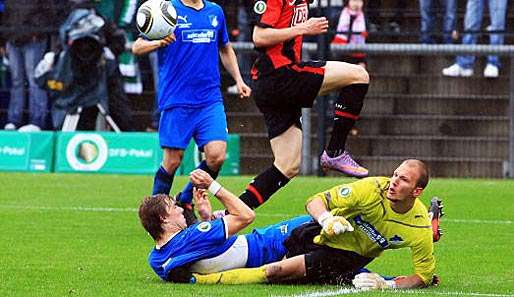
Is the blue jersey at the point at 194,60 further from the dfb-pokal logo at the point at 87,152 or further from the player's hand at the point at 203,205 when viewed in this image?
the dfb-pokal logo at the point at 87,152

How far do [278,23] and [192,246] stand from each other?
111 inches

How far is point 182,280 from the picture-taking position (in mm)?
9602

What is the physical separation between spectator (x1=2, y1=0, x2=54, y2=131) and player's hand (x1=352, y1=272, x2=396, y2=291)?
14.7 meters

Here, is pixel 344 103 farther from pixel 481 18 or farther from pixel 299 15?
pixel 481 18

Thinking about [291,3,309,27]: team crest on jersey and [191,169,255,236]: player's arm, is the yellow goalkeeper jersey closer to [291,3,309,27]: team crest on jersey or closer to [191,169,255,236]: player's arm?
[191,169,255,236]: player's arm

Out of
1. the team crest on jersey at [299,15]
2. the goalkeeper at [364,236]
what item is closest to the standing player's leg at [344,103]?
the team crest on jersey at [299,15]

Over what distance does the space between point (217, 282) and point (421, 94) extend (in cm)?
1475

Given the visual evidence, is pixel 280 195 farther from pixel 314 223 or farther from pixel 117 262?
pixel 314 223

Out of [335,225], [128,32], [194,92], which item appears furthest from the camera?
[128,32]

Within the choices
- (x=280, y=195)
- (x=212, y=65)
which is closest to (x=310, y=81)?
(x=212, y=65)

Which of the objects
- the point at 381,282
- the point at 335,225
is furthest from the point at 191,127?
the point at 335,225

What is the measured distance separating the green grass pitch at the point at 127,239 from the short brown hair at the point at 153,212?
0.39 metres

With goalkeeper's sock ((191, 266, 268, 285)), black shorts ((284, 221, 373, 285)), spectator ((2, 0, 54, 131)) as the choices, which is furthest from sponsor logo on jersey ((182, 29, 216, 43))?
spectator ((2, 0, 54, 131))

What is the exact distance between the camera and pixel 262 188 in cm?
1155
